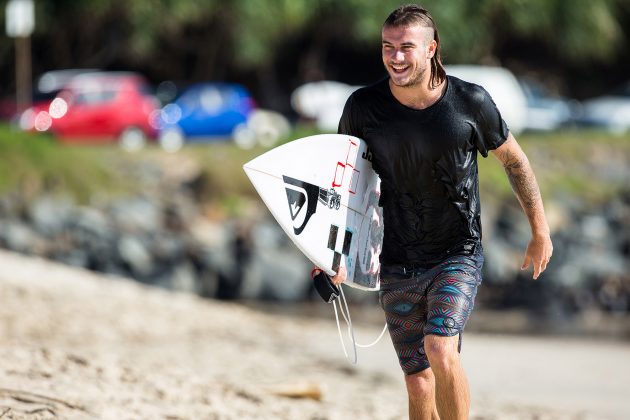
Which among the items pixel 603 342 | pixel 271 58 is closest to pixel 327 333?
pixel 603 342

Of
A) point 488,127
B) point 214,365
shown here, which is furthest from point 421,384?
point 214,365

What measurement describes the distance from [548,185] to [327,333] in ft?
29.5

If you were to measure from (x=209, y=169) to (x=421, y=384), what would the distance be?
47.0ft

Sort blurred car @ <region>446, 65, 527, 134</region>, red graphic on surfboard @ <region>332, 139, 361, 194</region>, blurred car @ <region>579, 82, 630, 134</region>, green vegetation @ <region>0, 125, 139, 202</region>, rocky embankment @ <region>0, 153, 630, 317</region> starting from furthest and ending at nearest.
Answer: blurred car @ <region>579, 82, 630, 134</region>, blurred car @ <region>446, 65, 527, 134</region>, green vegetation @ <region>0, 125, 139, 202</region>, rocky embankment @ <region>0, 153, 630, 317</region>, red graphic on surfboard @ <region>332, 139, 361, 194</region>

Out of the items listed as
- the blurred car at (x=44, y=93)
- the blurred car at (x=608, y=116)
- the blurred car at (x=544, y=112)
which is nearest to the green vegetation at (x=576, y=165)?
the blurred car at (x=544, y=112)

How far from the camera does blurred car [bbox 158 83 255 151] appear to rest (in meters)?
23.3

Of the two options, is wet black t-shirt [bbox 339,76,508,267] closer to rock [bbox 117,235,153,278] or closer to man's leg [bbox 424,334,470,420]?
man's leg [bbox 424,334,470,420]

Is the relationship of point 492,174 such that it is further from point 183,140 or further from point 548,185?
point 183,140

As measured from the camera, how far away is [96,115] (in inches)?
850

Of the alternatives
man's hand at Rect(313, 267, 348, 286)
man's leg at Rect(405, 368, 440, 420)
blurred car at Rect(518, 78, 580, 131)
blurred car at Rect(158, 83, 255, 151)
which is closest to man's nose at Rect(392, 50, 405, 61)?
man's hand at Rect(313, 267, 348, 286)

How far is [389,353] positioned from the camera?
1084 centimetres

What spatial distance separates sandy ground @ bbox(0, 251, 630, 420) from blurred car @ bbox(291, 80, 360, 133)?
9.63 m

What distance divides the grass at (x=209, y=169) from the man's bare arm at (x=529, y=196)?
13526 mm

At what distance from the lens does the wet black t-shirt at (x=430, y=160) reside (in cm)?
445
